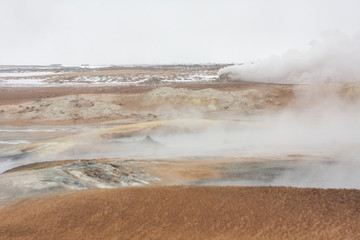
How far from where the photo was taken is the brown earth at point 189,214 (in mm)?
4266

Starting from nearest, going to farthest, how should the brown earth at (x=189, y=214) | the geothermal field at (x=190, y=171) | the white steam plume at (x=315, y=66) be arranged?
1. the brown earth at (x=189, y=214)
2. the geothermal field at (x=190, y=171)
3. the white steam plume at (x=315, y=66)

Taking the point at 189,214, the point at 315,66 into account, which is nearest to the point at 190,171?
the point at 189,214

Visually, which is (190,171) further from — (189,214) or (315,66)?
(315,66)

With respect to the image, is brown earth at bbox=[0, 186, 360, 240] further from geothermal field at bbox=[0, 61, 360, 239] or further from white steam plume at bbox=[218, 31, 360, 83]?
white steam plume at bbox=[218, 31, 360, 83]

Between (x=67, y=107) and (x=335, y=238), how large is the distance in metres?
25.3

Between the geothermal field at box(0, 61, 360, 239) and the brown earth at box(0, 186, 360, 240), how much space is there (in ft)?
0.06

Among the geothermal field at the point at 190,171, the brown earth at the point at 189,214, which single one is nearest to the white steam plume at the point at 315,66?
the geothermal field at the point at 190,171

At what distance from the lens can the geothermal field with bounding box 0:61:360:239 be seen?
4469mm

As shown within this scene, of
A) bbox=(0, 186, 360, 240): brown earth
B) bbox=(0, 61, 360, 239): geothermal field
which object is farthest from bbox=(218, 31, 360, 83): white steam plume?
bbox=(0, 186, 360, 240): brown earth

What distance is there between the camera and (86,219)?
15.1 feet

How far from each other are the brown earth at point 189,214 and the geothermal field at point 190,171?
0.06ft

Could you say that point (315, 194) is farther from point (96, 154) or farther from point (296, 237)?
point (96, 154)

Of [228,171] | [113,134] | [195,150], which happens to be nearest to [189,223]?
[228,171]

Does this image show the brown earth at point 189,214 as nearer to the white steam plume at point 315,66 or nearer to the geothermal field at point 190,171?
the geothermal field at point 190,171
